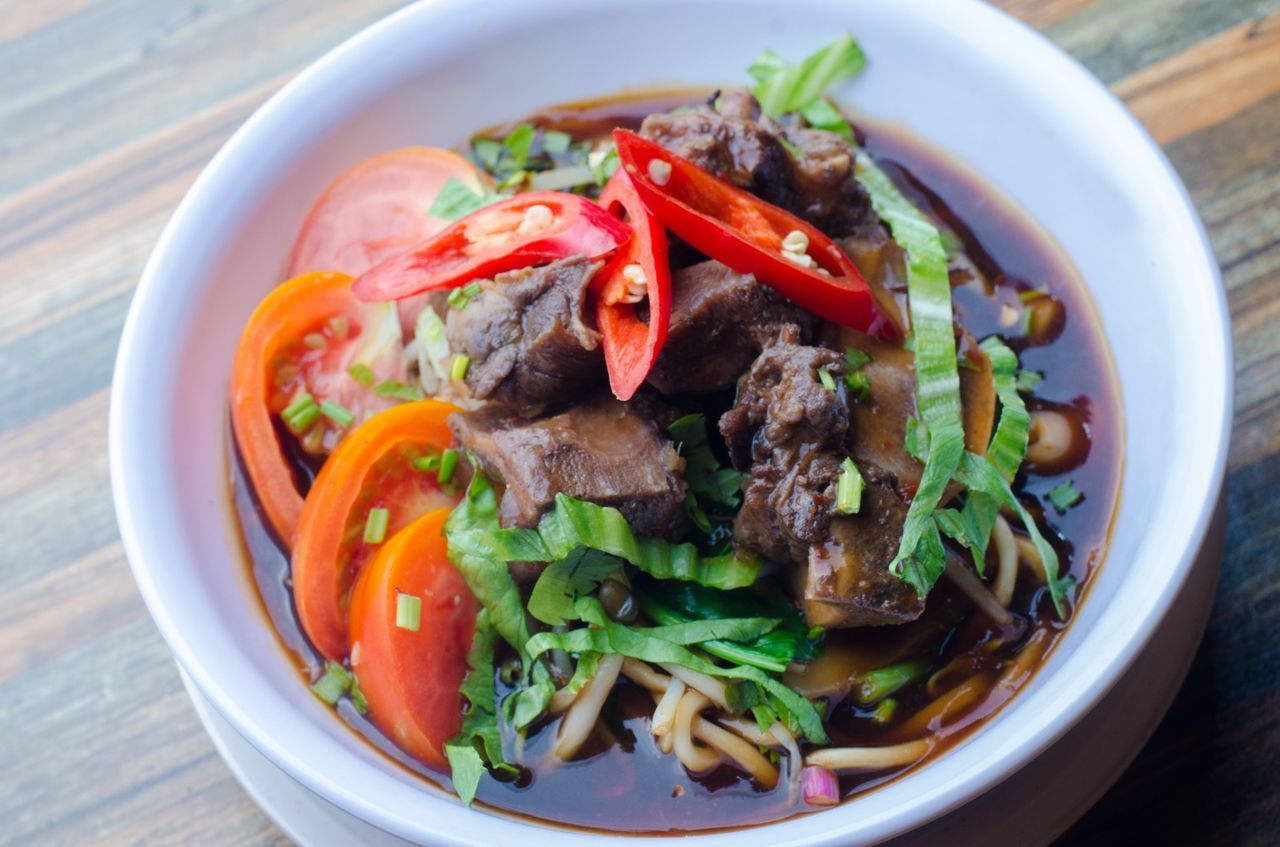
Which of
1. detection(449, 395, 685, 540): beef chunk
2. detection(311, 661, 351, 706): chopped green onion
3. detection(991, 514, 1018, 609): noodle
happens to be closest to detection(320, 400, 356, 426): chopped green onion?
detection(449, 395, 685, 540): beef chunk

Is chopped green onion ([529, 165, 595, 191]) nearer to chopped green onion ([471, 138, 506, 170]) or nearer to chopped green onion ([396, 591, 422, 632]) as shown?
chopped green onion ([471, 138, 506, 170])

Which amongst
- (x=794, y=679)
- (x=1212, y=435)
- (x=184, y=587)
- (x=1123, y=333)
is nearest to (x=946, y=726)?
(x=794, y=679)

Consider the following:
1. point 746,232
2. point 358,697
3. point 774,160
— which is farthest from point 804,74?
point 358,697

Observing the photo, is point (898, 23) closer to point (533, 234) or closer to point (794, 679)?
point (533, 234)

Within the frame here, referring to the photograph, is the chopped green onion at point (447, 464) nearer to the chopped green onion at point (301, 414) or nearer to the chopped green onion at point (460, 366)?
the chopped green onion at point (460, 366)

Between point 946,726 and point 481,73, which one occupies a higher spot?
point 481,73
